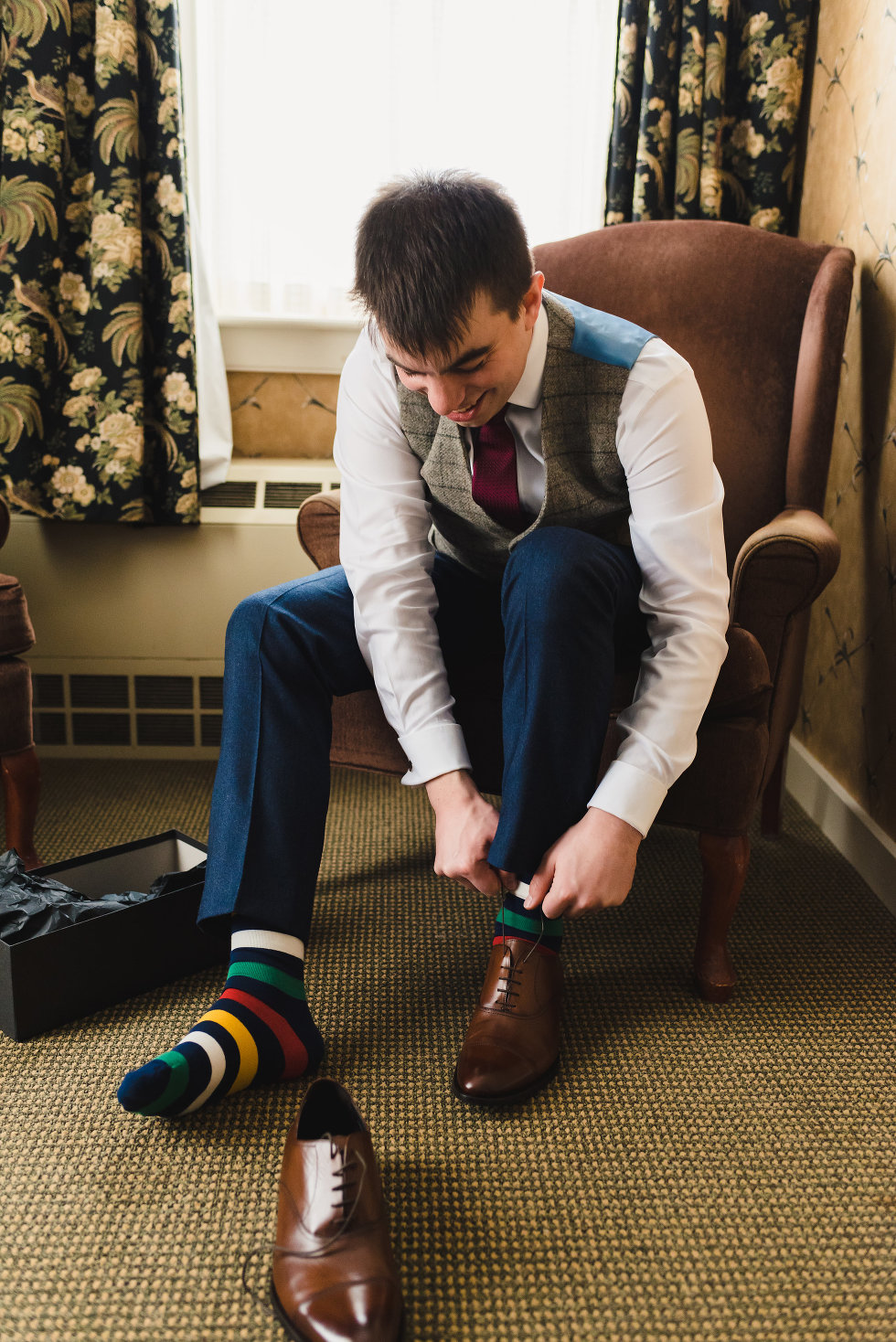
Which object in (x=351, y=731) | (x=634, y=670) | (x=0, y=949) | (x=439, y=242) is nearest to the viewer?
(x=439, y=242)

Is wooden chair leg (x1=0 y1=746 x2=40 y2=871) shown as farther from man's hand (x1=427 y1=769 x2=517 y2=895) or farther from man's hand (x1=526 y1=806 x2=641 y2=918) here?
man's hand (x1=526 y1=806 x2=641 y2=918)

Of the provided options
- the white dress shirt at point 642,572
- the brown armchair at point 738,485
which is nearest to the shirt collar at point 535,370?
the white dress shirt at point 642,572

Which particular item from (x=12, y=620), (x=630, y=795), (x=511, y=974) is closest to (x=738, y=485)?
(x=630, y=795)

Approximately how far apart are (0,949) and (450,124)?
1.84 metres

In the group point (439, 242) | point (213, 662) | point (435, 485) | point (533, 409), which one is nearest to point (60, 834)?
point (213, 662)

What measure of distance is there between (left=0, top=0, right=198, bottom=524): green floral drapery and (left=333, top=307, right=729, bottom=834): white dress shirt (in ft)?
3.06

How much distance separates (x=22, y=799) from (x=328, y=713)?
2.33 ft

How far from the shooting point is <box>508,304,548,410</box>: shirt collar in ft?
3.57

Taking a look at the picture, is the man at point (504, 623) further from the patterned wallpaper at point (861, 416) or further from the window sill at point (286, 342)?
the window sill at point (286, 342)

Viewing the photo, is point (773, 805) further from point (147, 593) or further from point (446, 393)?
point (147, 593)

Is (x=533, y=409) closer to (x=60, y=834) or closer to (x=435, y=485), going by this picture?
(x=435, y=485)

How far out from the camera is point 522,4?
201 centimetres

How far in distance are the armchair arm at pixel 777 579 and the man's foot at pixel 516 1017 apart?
17.9 inches

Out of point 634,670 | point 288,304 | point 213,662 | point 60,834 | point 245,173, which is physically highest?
point 245,173
